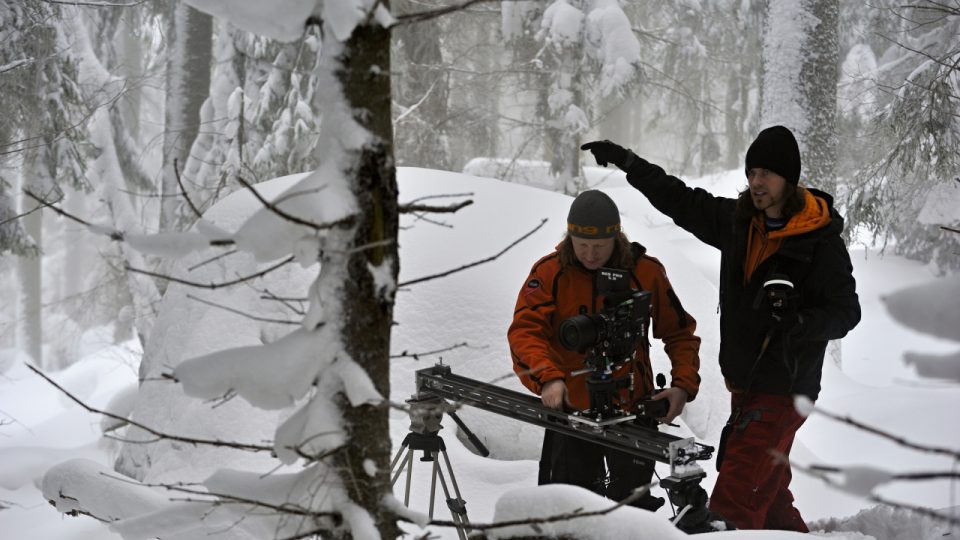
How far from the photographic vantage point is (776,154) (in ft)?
11.9

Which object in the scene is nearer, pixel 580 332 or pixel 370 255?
pixel 370 255

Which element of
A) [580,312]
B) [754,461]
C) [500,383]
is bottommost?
[500,383]

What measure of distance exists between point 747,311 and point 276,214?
96.9 inches

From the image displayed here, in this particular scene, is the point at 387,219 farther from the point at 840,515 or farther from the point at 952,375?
the point at 840,515

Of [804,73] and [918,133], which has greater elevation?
[804,73]

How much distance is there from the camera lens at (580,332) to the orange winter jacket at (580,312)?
15.7 inches

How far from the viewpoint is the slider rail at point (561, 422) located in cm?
300

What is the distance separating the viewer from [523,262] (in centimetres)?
571

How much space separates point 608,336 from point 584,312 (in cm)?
44

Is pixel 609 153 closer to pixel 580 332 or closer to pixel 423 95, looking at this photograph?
pixel 580 332

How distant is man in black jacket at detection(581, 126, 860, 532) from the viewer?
3592 mm

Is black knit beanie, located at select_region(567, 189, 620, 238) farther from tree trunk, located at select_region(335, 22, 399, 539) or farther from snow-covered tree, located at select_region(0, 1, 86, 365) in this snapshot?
snow-covered tree, located at select_region(0, 1, 86, 365)

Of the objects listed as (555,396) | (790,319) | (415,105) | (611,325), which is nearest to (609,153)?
(611,325)

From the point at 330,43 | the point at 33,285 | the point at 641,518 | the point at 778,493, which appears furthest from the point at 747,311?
the point at 33,285
